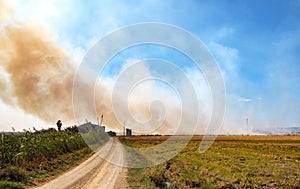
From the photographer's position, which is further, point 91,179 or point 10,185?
point 91,179

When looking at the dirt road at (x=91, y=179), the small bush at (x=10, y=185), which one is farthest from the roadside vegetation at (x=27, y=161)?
the dirt road at (x=91, y=179)

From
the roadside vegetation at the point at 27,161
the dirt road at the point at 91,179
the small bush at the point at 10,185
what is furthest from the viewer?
the roadside vegetation at the point at 27,161

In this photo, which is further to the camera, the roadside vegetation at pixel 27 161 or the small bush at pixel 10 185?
the roadside vegetation at pixel 27 161

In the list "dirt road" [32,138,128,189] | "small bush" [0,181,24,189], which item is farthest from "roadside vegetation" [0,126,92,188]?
"dirt road" [32,138,128,189]

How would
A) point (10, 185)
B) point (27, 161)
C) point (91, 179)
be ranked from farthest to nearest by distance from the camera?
point (27, 161)
point (91, 179)
point (10, 185)

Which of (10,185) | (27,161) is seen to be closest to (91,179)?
(10,185)

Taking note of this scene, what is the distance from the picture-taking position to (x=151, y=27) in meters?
33.9

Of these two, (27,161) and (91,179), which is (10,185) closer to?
(91,179)

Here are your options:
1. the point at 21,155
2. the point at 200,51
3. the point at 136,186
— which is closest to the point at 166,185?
the point at 136,186

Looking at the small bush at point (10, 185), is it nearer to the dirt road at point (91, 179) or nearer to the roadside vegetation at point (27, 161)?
the roadside vegetation at point (27, 161)

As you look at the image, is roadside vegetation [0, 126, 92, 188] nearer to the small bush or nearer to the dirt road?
the small bush

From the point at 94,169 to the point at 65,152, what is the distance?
1044 cm

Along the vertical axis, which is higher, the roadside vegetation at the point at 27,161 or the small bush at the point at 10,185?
the roadside vegetation at the point at 27,161

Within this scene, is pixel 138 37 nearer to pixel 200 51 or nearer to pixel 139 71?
pixel 139 71
